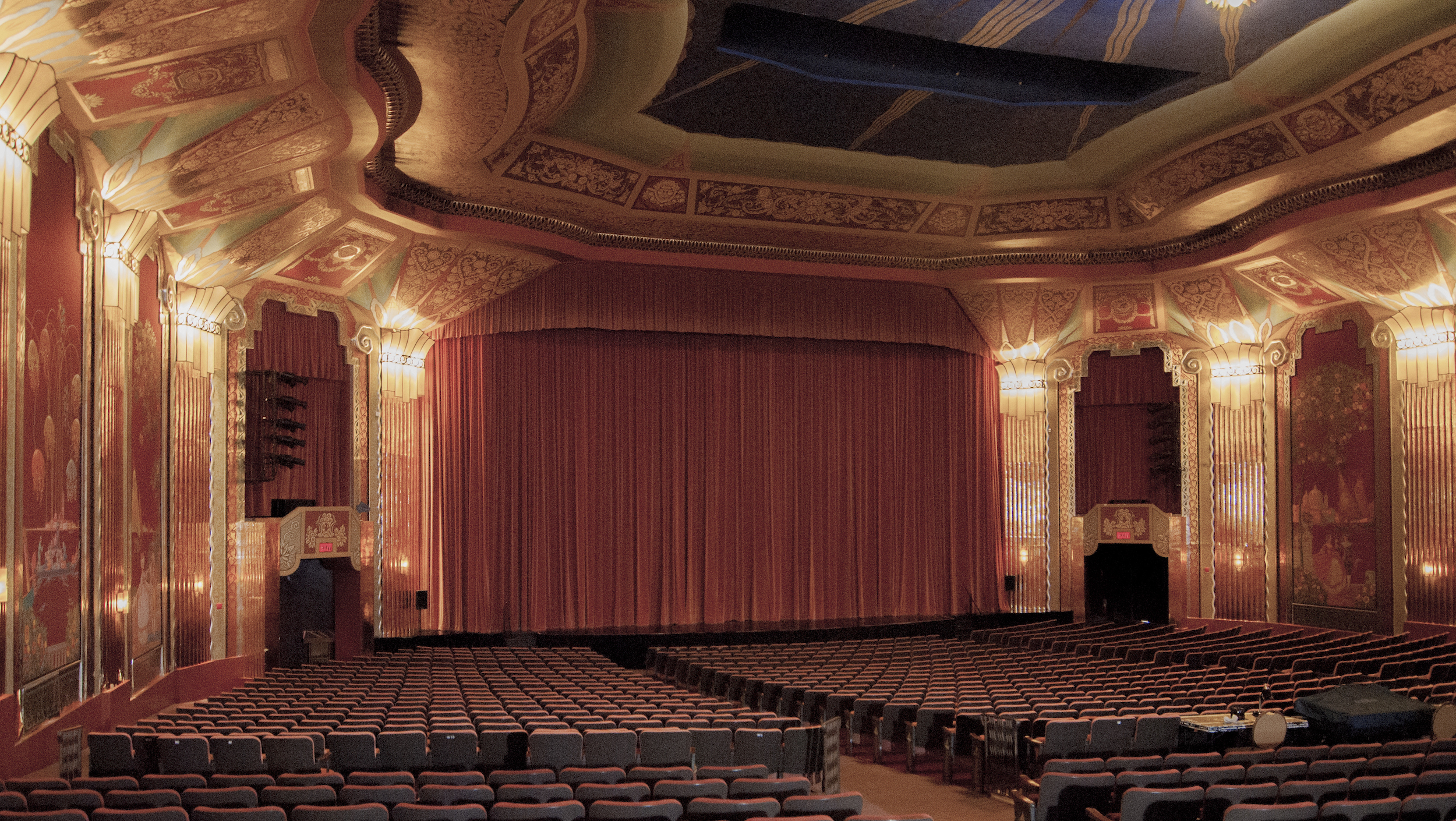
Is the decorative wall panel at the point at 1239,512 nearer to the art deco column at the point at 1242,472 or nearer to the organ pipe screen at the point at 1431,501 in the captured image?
the art deco column at the point at 1242,472

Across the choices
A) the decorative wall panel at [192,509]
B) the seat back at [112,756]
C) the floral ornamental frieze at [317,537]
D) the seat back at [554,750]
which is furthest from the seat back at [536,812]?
the floral ornamental frieze at [317,537]

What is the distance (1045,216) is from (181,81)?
13881mm

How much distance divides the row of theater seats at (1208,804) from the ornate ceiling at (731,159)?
792 cm

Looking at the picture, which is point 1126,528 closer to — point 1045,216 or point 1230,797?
point 1045,216

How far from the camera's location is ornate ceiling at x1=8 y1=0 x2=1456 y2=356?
10.1 metres

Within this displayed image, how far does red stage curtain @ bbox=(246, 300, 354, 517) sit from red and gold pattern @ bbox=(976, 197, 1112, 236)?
11.0 meters

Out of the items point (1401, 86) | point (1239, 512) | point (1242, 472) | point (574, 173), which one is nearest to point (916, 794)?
point (1401, 86)

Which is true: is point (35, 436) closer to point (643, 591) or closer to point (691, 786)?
point (691, 786)

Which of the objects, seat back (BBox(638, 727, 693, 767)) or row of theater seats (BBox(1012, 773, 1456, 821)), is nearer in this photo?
row of theater seats (BBox(1012, 773, 1456, 821))

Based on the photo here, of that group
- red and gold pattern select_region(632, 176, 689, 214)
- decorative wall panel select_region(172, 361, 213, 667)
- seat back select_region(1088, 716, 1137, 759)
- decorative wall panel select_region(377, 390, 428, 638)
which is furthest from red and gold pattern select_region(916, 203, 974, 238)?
seat back select_region(1088, 716, 1137, 759)

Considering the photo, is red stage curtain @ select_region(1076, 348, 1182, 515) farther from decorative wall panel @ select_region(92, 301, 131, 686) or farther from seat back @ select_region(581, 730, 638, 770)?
decorative wall panel @ select_region(92, 301, 131, 686)

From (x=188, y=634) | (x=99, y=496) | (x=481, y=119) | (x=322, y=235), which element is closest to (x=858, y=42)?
(x=481, y=119)

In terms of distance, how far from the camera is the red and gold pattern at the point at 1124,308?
20.4m

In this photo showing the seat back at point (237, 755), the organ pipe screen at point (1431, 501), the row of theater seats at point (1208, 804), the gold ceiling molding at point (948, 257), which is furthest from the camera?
the organ pipe screen at point (1431, 501)
